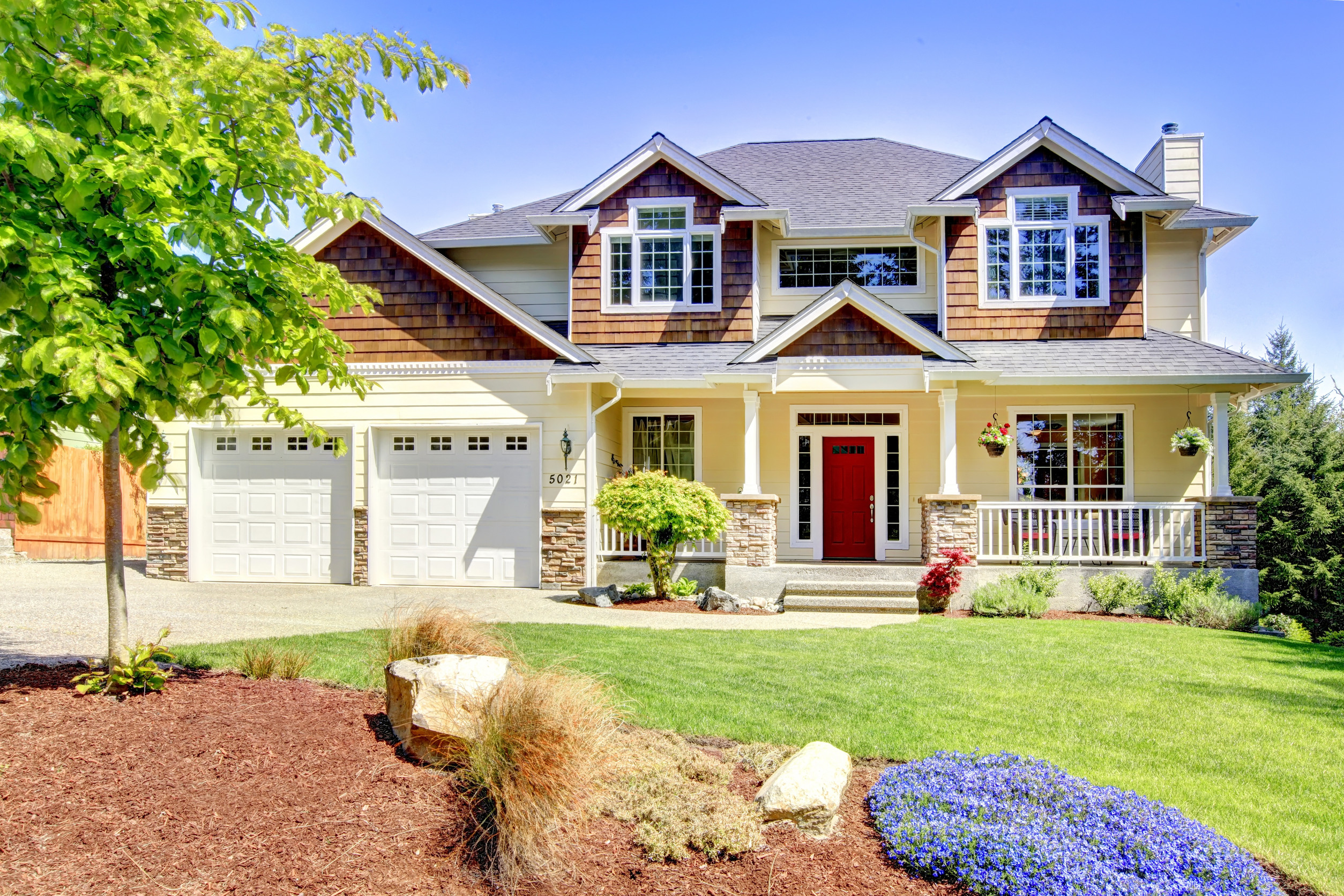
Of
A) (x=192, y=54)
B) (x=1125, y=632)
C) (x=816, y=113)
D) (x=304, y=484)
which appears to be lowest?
(x=1125, y=632)

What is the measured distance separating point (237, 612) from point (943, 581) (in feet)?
28.5

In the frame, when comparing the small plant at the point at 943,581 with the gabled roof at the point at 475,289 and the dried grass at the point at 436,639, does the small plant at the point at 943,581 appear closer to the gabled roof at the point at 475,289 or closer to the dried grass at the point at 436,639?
the gabled roof at the point at 475,289

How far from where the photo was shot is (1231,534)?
12406mm

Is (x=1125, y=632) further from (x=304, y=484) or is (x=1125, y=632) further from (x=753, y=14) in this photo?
(x=304, y=484)

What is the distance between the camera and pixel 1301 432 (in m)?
24.8

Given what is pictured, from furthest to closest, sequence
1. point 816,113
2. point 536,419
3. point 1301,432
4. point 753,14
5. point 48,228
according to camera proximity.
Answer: point 1301,432 < point 816,113 < point 536,419 < point 753,14 < point 48,228

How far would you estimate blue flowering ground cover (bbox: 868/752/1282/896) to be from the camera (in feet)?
11.6

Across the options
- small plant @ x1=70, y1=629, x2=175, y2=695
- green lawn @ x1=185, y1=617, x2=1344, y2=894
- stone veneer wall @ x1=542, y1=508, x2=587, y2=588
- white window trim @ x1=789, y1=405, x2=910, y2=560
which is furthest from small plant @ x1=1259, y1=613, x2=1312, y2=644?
small plant @ x1=70, y1=629, x2=175, y2=695

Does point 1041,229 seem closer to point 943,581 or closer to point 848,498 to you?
Result: point 848,498

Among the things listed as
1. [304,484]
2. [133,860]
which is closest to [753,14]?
[133,860]

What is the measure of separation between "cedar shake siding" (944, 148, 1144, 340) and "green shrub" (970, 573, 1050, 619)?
13.7 feet

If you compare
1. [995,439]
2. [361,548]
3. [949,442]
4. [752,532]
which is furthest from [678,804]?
[361,548]

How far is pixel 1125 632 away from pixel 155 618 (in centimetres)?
1047

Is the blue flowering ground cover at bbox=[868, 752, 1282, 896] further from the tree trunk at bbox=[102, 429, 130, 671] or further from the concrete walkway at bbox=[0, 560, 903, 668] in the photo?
the concrete walkway at bbox=[0, 560, 903, 668]
